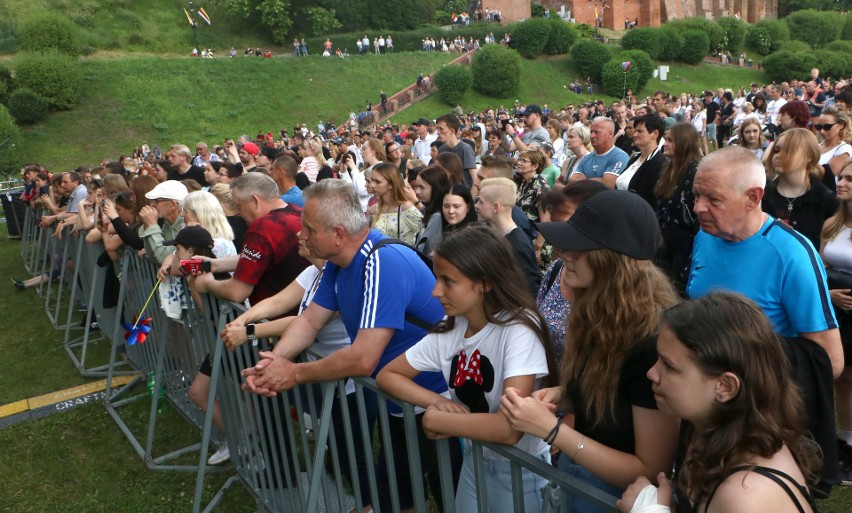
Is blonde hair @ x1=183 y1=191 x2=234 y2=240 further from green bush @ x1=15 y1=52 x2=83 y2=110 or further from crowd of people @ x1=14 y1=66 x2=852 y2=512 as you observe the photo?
green bush @ x1=15 y1=52 x2=83 y2=110

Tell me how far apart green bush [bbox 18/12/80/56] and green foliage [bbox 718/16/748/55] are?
54383mm

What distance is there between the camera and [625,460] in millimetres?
1772

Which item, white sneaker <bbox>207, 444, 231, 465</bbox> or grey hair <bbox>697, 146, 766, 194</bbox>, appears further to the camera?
white sneaker <bbox>207, 444, 231, 465</bbox>

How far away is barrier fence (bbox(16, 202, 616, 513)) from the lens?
2.28 m

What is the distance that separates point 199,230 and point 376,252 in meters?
1.95

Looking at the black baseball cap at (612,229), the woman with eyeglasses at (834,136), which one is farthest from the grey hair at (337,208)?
the woman with eyeglasses at (834,136)

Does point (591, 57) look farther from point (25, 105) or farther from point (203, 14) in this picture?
point (25, 105)

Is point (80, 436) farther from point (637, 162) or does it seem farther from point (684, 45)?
point (684, 45)

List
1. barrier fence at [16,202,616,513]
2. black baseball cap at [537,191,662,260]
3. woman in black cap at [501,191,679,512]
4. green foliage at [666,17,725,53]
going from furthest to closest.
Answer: green foliage at [666,17,725,53], barrier fence at [16,202,616,513], black baseball cap at [537,191,662,260], woman in black cap at [501,191,679,512]

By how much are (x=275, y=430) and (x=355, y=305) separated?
1585mm

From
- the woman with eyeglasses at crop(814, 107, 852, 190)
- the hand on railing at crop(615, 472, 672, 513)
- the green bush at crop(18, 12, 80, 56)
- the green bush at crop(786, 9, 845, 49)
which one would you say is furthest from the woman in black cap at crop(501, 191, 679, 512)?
the green bush at crop(786, 9, 845, 49)

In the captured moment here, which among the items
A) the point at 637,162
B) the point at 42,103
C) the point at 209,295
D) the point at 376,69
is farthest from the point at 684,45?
the point at 209,295

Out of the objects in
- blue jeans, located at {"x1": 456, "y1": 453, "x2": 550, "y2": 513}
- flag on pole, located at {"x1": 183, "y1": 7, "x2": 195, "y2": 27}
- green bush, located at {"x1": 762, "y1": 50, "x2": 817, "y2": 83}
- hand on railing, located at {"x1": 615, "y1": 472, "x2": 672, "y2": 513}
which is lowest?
green bush, located at {"x1": 762, "y1": 50, "x2": 817, "y2": 83}

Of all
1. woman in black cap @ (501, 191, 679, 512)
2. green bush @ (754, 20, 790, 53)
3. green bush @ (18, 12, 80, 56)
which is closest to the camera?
woman in black cap @ (501, 191, 679, 512)
